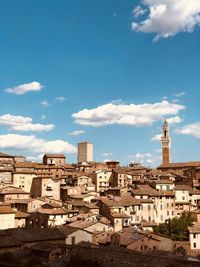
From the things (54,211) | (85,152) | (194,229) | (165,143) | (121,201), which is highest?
(165,143)

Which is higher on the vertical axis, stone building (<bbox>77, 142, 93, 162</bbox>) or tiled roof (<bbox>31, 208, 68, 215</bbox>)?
stone building (<bbox>77, 142, 93, 162</bbox>)

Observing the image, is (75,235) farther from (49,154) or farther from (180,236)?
(49,154)

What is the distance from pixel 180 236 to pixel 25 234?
83.8 ft

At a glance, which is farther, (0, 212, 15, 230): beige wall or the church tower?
the church tower

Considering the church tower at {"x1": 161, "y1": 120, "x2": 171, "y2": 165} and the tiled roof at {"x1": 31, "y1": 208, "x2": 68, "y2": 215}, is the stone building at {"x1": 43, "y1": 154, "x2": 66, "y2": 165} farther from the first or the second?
the tiled roof at {"x1": 31, "y1": 208, "x2": 68, "y2": 215}

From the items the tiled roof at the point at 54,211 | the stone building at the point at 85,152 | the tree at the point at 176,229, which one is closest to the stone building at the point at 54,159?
the stone building at the point at 85,152

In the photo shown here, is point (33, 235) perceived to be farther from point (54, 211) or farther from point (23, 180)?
point (23, 180)

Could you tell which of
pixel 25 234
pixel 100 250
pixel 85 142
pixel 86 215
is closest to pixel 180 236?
pixel 86 215

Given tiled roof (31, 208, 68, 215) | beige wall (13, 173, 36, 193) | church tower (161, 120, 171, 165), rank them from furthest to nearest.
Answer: church tower (161, 120, 171, 165) < beige wall (13, 173, 36, 193) < tiled roof (31, 208, 68, 215)

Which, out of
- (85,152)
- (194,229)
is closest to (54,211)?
(194,229)

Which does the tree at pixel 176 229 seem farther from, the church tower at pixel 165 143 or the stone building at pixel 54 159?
the church tower at pixel 165 143

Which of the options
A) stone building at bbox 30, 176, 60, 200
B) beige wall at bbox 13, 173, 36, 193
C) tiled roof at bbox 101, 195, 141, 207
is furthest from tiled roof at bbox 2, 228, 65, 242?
beige wall at bbox 13, 173, 36, 193

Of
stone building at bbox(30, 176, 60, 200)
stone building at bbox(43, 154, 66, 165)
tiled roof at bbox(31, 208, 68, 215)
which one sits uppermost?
stone building at bbox(43, 154, 66, 165)

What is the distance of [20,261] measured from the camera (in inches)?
1066
